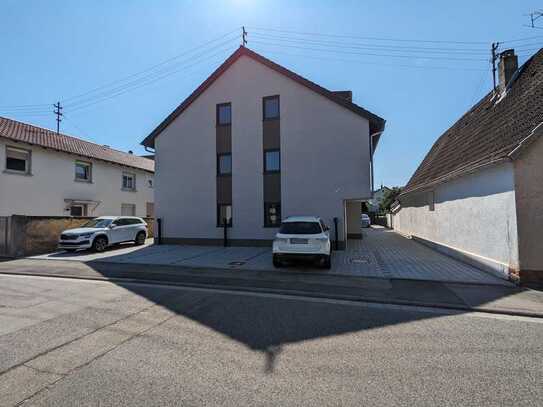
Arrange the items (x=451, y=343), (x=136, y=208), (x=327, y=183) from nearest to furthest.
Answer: (x=451, y=343) < (x=327, y=183) < (x=136, y=208)

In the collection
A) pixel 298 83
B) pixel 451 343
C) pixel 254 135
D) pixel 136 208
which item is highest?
pixel 298 83

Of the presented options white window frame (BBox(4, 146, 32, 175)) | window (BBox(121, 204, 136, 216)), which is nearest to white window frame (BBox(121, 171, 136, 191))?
window (BBox(121, 204, 136, 216))

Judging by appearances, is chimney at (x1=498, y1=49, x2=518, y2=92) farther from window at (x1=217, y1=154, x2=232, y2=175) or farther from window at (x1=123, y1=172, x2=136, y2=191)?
window at (x1=123, y1=172, x2=136, y2=191)

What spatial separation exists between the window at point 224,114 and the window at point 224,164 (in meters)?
1.83

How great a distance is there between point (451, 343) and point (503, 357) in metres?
0.60

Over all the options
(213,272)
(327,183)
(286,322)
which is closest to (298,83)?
(327,183)

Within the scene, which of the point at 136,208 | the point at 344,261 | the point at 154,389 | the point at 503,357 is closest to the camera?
the point at 154,389

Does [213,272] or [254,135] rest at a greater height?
[254,135]

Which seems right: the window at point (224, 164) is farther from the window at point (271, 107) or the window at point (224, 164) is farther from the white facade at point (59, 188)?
the white facade at point (59, 188)

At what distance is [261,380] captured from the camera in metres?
3.23

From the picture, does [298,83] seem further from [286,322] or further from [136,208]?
[136,208]

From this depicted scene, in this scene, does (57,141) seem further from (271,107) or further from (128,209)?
(271,107)

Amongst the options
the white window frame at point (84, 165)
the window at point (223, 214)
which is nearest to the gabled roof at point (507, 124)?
the window at point (223, 214)

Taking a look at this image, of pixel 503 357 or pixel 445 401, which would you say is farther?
pixel 503 357
